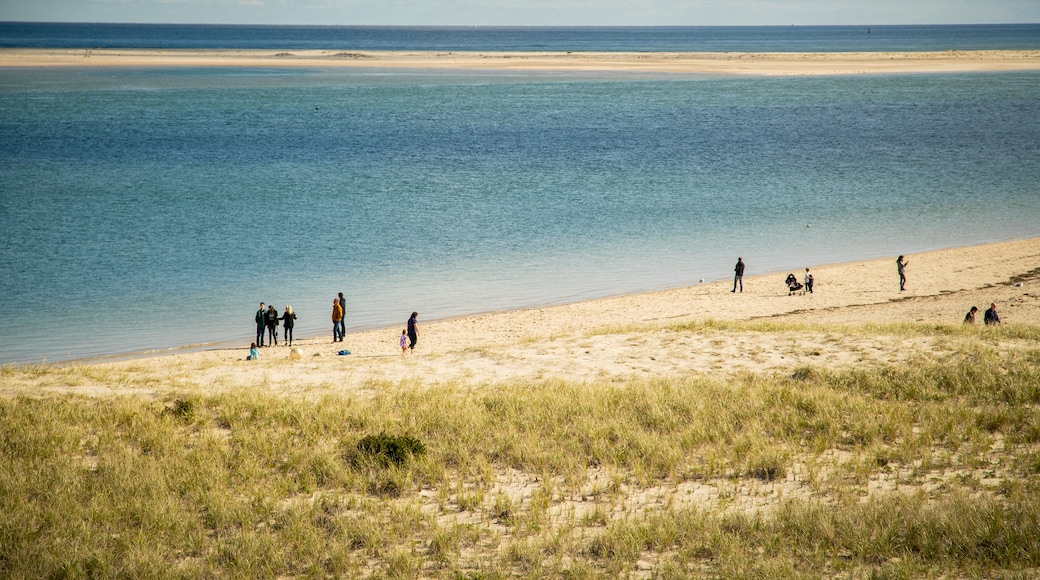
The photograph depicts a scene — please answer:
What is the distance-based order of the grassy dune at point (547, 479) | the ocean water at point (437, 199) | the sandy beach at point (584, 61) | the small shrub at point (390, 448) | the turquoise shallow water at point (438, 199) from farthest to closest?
the sandy beach at point (584, 61) < the turquoise shallow water at point (438, 199) < the ocean water at point (437, 199) < the small shrub at point (390, 448) < the grassy dune at point (547, 479)

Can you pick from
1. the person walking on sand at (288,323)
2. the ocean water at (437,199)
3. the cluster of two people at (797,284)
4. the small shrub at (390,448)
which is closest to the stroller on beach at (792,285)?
the cluster of two people at (797,284)

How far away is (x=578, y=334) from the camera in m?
19.9

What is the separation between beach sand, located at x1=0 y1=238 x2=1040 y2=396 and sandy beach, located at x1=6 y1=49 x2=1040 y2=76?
114231 millimetres

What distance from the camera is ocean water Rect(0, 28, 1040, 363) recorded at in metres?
28.6

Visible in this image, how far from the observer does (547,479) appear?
10.4 m

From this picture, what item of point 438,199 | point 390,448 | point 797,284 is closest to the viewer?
point 390,448

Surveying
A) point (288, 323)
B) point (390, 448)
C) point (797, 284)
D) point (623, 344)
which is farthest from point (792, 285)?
point (390, 448)

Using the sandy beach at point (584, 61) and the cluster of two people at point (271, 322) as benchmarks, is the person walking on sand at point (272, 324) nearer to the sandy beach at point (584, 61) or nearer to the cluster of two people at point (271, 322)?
the cluster of two people at point (271, 322)

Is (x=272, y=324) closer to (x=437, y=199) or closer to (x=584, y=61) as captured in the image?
(x=437, y=199)

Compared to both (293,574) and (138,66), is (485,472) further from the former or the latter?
(138,66)

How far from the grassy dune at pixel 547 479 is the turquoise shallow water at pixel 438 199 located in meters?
13.0

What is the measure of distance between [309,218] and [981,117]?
71.4m

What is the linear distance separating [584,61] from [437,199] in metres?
125

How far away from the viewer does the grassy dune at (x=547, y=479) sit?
8383mm
